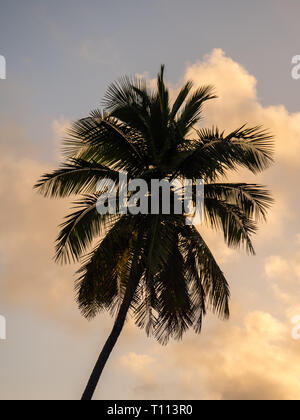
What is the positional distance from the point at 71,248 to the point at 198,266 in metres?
3.97

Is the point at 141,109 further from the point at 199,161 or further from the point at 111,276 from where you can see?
the point at 111,276

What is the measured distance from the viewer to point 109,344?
1738cm

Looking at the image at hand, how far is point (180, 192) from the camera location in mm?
18656

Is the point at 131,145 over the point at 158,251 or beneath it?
over

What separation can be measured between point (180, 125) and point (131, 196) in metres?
3.00

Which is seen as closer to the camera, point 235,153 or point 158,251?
point 158,251

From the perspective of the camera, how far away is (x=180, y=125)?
19.5 metres

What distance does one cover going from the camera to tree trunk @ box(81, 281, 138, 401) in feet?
55.6

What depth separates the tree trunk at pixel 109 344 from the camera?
55.6 feet
